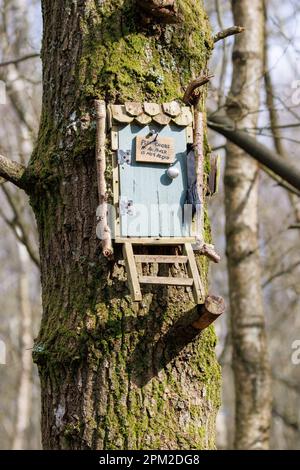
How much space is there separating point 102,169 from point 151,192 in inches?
9.1

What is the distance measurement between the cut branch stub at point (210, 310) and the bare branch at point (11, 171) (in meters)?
0.98

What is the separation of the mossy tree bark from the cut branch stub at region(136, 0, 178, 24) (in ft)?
0.04

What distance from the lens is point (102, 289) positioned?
2854 mm

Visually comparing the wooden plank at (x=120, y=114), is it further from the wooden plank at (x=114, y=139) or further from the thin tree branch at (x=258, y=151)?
the thin tree branch at (x=258, y=151)

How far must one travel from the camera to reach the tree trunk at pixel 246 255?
6.32 meters

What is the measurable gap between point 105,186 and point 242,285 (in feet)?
12.4

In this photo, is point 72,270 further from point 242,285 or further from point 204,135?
point 242,285

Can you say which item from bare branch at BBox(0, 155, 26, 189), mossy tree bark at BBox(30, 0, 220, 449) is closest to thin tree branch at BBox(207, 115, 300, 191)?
mossy tree bark at BBox(30, 0, 220, 449)

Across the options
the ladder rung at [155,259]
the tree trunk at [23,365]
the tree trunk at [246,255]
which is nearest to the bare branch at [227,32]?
the ladder rung at [155,259]

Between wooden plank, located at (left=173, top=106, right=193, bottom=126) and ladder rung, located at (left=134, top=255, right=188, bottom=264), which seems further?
wooden plank, located at (left=173, top=106, right=193, bottom=126)

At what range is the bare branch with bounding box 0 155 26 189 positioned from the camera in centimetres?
314

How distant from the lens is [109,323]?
Result: 2.80m

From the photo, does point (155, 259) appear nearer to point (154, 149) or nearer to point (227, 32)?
point (154, 149)

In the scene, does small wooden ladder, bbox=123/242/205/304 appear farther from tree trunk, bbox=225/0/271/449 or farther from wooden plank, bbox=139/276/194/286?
tree trunk, bbox=225/0/271/449
